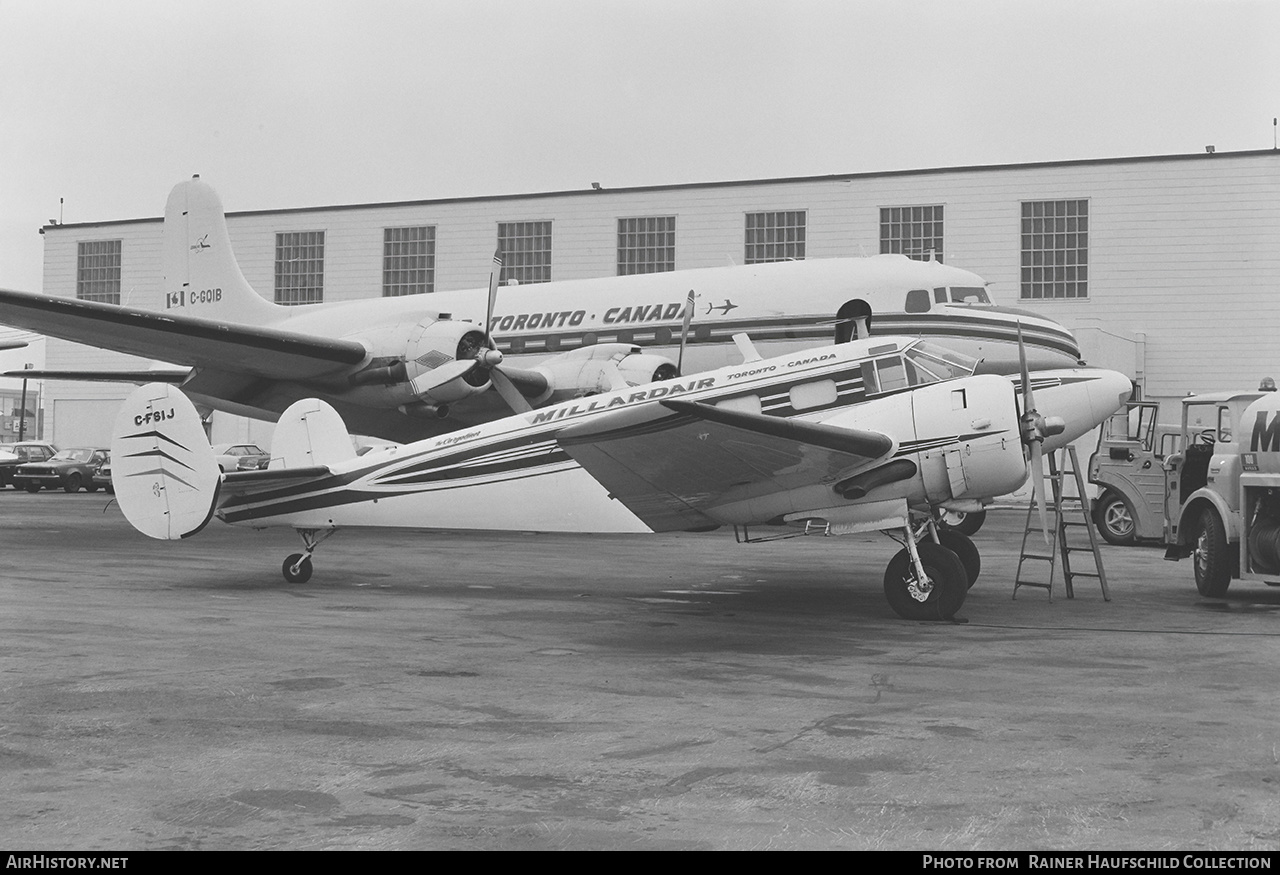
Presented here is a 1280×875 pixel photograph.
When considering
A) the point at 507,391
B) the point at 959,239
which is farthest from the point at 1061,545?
the point at 959,239

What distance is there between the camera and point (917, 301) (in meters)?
21.3

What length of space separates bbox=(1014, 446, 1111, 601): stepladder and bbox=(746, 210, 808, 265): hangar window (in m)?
13.6

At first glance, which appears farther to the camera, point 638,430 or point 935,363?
point 935,363

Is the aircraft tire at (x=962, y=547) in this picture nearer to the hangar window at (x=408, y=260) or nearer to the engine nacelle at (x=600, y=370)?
the engine nacelle at (x=600, y=370)

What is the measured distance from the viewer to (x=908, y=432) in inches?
451

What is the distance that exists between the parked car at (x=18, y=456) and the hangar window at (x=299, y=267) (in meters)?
10.2

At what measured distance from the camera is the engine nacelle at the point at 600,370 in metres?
21.5

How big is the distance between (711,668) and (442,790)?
3.78 meters

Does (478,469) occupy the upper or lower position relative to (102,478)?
upper

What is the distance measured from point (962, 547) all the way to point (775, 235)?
92.3 ft

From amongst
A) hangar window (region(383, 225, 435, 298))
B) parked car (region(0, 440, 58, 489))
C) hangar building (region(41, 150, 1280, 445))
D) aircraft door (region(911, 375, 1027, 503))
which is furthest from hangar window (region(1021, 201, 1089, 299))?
parked car (region(0, 440, 58, 489))

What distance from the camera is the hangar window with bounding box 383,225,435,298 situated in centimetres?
4419

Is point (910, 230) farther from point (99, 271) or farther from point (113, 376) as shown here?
point (99, 271)

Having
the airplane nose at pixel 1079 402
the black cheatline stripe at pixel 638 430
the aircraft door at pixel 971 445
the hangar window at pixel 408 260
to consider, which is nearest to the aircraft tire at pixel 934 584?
the aircraft door at pixel 971 445
